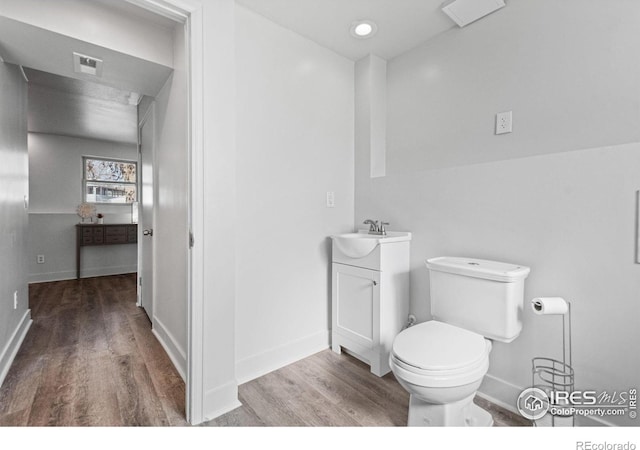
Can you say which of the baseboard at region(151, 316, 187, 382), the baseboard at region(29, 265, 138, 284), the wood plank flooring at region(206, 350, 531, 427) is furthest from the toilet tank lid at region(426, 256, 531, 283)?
the baseboard at region(29, 265, 138, 284)

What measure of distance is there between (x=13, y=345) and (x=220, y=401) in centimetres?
172

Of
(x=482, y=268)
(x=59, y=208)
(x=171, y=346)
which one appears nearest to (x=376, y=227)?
(x=482, y=268)

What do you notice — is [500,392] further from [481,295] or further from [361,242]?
[361,242]

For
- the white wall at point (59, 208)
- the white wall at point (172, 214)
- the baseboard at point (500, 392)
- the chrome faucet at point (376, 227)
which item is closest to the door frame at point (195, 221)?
the white wall at point (172, 214)

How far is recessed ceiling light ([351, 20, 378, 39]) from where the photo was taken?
1903 mm

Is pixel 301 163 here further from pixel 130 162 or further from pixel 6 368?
pixel 130 162

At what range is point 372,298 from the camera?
6.20 ft

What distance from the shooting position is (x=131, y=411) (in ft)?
4.99

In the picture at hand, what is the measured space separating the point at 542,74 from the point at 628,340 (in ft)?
4.25

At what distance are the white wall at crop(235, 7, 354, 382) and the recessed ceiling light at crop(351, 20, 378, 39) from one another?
0.91ft

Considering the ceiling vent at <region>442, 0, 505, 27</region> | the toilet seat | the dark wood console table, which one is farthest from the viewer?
the dark wood console table

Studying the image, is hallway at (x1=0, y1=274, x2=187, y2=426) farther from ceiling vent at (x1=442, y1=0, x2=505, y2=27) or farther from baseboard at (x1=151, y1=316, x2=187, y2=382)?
ceiling vent at (x1=442, y1=0, x2=505, y2=27)

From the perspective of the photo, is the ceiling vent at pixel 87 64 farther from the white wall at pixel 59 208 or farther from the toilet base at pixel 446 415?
the white wall at pixel 59 208

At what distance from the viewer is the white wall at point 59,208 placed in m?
4.43
